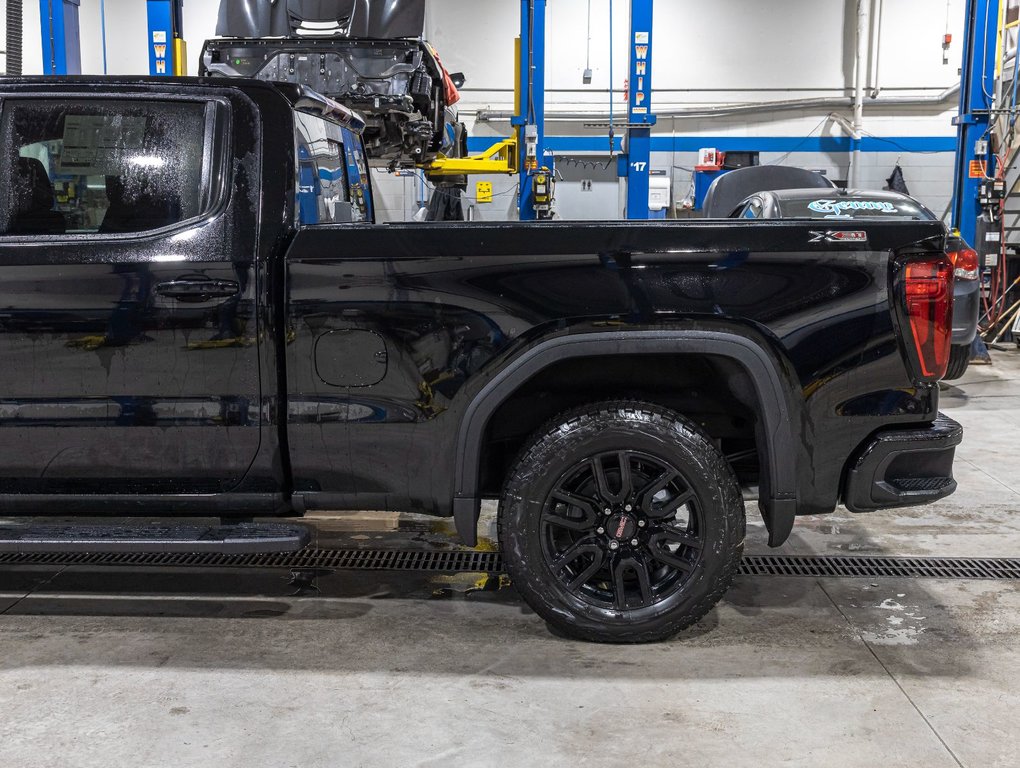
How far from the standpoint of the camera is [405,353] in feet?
9.42

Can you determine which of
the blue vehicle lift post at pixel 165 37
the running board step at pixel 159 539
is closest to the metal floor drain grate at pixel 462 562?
the running board step at pixel 159 539

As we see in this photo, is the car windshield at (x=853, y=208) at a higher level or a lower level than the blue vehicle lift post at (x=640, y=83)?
lower

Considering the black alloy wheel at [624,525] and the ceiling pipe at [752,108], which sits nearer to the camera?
the black alloy wheel at [624,525]

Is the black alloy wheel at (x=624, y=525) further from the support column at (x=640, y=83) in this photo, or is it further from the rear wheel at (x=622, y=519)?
the support column at (x=640, y=83)

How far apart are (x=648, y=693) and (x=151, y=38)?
26.8ft

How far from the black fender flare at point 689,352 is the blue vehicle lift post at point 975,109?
773 cm

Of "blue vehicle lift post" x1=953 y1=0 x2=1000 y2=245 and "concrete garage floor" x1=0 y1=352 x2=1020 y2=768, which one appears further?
"blue vehicle lift post" x1=953 y1=0 x2=1000 y2=245

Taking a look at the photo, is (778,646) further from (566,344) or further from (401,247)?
(401,247)

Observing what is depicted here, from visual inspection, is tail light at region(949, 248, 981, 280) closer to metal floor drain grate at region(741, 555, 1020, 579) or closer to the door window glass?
metal floor drain grate at region(741, 555, 1020, 579)

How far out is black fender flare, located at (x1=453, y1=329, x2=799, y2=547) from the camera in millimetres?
2832

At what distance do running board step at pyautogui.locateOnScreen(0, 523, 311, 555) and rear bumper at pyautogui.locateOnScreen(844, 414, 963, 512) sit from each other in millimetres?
1699

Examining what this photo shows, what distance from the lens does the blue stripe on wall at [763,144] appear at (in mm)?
14945

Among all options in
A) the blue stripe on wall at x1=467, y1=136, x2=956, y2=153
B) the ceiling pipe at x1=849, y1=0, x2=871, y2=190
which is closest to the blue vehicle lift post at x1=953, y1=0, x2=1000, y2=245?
the ceiling pipe at x1=849, y1=0, x2=871, y2=190

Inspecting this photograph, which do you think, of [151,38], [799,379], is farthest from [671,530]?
[151,38]
